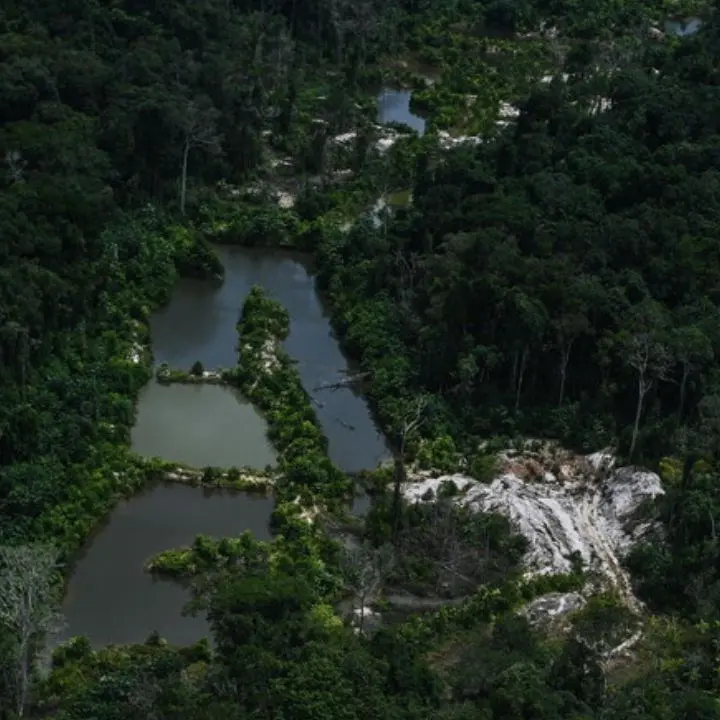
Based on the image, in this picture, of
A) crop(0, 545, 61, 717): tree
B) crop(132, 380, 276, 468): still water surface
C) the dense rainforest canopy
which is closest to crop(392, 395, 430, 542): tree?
the dense rainforest canopy

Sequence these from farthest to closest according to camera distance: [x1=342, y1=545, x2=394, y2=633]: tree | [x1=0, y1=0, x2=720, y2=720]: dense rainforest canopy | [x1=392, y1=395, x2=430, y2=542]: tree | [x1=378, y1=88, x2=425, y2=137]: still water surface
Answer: [x1=378, y1=88, x2=425, y2=137]: still water surface → [x1=392, y1=395, x2=430, y2=542]: tree → [x1=342, y1=545, x2=394, y2=633]: tree → [x1=0, y1=0, x2=720, y2=720]: dense rainforest canopy

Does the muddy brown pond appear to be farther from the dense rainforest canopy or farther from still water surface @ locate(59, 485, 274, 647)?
the dense rainforest canopy

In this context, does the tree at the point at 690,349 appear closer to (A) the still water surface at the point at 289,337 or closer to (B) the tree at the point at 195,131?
(A) the still water surface at the point at 289,337

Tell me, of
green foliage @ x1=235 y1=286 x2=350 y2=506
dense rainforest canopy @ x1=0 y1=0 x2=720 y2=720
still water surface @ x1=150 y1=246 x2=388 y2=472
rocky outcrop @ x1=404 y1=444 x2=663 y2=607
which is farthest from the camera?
still water surface @ x1=150 y1=246 x2=388 y2=472

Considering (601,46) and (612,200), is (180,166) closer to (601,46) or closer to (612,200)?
(612,200)

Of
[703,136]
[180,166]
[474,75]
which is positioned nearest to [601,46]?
[474,75]

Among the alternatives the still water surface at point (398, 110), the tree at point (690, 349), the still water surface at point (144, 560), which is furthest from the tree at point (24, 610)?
the still water surface at point (398, 110)

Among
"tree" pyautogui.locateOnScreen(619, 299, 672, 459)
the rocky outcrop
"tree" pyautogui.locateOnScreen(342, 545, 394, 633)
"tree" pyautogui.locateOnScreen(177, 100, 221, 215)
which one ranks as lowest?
"tree" pyautogui.locateOnScreen(342, 545, 394, 633)
